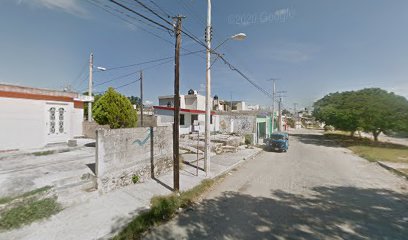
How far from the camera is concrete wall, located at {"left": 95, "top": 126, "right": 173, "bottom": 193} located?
24.6ft

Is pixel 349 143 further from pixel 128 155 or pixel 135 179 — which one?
pixel 128 155

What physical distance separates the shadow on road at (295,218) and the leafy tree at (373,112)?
68.0ft

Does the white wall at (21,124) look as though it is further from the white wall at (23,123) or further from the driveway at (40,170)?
the driveway at (40,170)

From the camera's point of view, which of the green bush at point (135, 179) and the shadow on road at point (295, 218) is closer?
the shadow on road at point (295, 218)

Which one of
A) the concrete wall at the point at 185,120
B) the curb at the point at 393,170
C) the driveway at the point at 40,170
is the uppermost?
the concrete wall at the point at 185,120

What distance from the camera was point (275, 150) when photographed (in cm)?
2164

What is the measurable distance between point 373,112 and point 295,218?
25876 millimetres

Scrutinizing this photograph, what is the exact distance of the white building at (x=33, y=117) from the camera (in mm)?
11023

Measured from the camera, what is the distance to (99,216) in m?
6.09

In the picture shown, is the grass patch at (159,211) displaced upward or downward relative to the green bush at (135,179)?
downward

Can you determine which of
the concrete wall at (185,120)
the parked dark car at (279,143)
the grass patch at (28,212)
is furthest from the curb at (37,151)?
the parked dark car at (279,143)

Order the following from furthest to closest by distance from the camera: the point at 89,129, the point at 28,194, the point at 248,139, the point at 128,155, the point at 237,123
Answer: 1. the point at 237,123
2. the point at 248,139
3. the point at 89,129
4. the point at 128,155
5. the point at 28,194

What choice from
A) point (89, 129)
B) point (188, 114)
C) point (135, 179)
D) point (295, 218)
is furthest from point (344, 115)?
point (89, 129)

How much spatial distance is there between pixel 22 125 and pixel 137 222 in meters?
9.73
